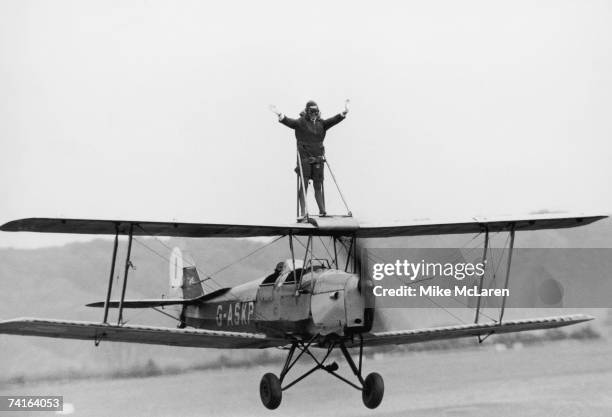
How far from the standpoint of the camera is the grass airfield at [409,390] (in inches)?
688

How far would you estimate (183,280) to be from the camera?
68.7 feet

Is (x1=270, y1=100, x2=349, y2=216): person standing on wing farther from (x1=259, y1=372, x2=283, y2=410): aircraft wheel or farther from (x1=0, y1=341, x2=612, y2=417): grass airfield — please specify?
(x1=0, y1=341, x2=612, y2=417): grass airfield

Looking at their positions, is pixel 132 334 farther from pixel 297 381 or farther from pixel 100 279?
pixel 100 279

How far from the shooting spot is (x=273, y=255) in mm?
34688

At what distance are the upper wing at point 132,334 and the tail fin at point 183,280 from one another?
5.18m

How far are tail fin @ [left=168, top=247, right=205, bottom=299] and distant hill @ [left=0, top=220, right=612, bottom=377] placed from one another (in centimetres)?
123

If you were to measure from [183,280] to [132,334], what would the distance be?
6.90m

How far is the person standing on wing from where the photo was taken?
51.6ft

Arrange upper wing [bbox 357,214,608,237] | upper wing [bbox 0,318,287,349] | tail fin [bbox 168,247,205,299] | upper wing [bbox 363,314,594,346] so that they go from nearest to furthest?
upper wing [bbox 0,318,287,349], upper wing [bbox 357,214,608,237], upper wing [bbox 363,314,594,346], tail fin [bbox 168,247,205,299]

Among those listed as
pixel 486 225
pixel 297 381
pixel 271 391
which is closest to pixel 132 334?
pixel 271 391

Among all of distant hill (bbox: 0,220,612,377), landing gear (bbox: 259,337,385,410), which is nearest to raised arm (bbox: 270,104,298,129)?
landing gear (bbox: 259,337,385,410)

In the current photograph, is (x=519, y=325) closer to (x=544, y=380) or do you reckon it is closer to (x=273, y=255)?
(x=544, y=380)

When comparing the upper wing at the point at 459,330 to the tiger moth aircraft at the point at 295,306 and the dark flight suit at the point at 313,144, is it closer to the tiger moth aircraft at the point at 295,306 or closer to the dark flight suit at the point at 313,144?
the tiger moth aircraft at the point at 295,306

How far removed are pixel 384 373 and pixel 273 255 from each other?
14412 mm
